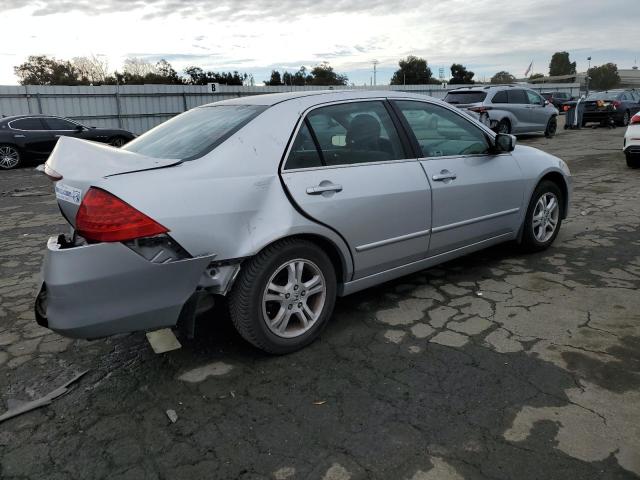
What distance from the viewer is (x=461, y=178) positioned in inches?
155

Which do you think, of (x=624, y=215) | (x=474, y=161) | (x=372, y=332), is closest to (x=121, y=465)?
(x=372, y=332)

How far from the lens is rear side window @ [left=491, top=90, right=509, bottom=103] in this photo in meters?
15.6

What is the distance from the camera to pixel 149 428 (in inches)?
97.6

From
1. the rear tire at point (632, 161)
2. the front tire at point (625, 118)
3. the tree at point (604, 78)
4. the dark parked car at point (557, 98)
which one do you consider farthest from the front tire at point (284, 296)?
the tree at point (604, 78)

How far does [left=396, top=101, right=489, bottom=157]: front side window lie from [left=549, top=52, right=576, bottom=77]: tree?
121663mm

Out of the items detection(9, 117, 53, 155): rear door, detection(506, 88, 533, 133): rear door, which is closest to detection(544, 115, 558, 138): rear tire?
detection(506, 88, 533, 133): rear door

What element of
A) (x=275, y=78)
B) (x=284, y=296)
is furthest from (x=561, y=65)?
(x=284, y=296)

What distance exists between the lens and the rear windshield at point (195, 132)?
2.99 meters

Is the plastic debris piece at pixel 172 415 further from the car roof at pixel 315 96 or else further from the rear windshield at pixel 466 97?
the rear windshield at pixel 466 97

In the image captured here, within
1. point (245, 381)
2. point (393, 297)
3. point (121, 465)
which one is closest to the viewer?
point (121, 465)

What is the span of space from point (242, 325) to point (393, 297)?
→ 1.49 m

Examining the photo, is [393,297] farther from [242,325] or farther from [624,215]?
[624,215]

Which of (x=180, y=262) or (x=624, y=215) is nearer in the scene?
(x=180, y=262)

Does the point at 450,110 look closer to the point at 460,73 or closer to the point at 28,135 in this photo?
the point at 28,135
